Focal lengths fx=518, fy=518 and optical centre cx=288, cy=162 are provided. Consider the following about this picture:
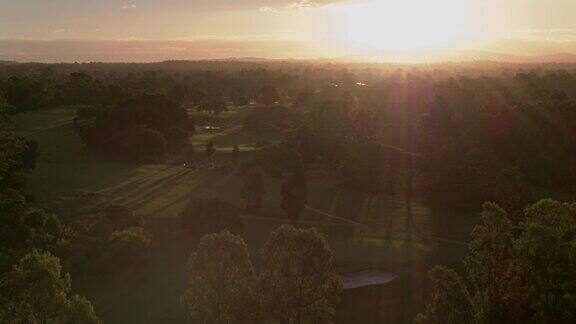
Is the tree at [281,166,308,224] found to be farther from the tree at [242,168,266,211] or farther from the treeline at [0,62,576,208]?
the treeline at [0,62,576,208]

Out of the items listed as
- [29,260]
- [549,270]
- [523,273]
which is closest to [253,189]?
[29,260]

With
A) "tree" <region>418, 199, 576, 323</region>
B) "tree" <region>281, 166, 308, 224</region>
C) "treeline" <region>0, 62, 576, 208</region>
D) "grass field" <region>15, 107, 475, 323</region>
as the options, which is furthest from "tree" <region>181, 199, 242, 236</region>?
"tree" <region>418, 199, 576, 323</region>

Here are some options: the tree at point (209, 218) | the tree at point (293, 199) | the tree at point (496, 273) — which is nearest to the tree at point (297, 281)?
the tree at point (496, 273)

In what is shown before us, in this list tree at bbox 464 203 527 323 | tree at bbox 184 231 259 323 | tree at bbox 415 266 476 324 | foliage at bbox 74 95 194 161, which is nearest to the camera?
tree at bbox 415 266 476 324

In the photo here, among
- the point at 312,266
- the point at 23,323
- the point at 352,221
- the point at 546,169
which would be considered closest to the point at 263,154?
the point at 352,221

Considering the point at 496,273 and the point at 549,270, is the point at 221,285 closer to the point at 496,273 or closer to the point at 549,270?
the point at 496,273

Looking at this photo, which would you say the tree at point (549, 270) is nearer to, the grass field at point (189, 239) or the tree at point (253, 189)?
the grass field at point (189, 239)

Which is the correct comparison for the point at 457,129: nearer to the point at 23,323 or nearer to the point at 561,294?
the point at 561,294
